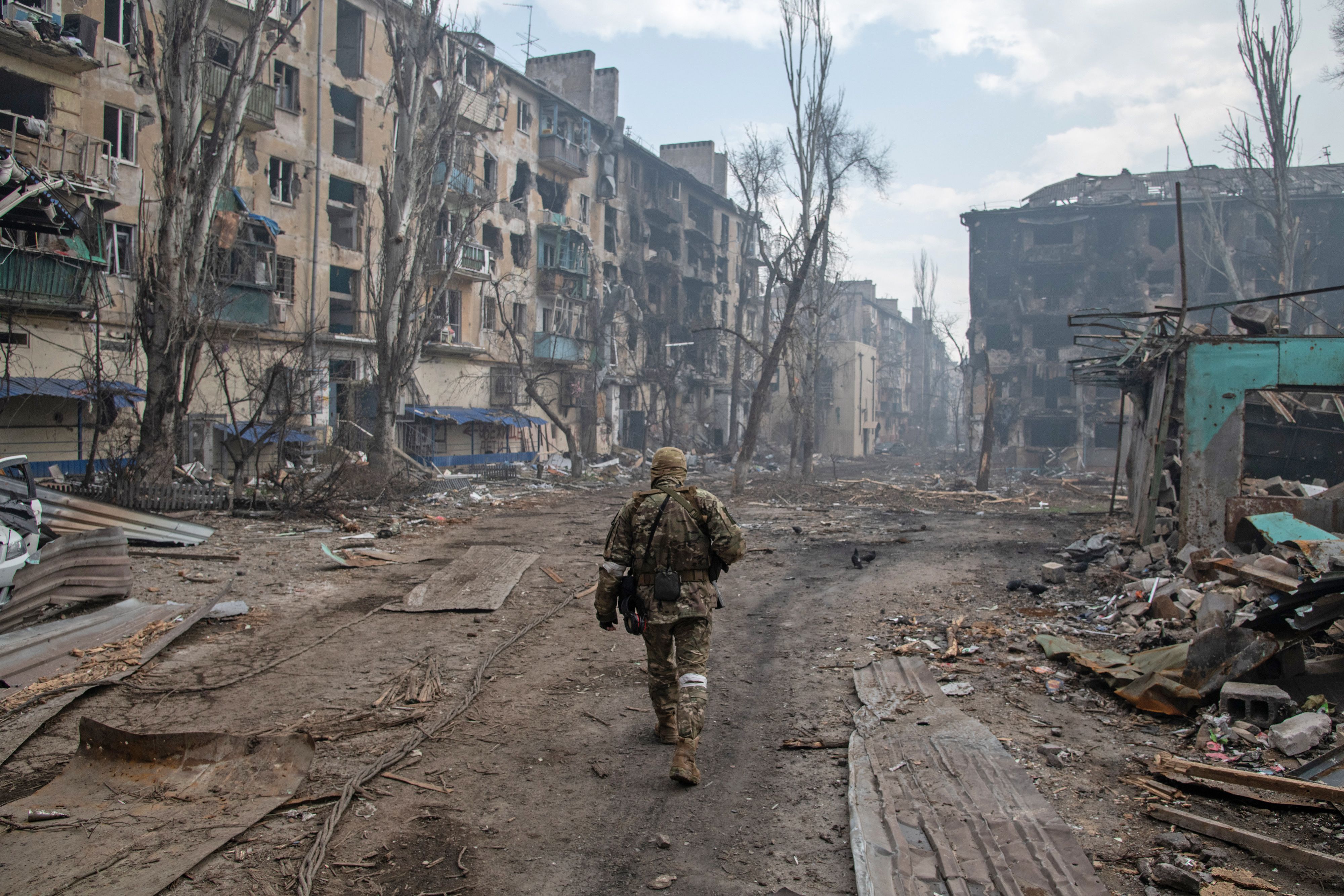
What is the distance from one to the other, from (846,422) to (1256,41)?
106 ft

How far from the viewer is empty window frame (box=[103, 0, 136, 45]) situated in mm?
20766

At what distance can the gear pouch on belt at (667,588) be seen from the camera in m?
4.73

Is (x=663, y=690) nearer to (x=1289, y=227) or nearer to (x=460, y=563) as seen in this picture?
(x=460, y=563)

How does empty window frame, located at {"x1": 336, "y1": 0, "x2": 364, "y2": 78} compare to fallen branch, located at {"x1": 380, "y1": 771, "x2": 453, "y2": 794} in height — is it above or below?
above

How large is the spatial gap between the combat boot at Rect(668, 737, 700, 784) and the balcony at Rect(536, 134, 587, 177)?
35364 millimetres

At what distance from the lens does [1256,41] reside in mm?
26406

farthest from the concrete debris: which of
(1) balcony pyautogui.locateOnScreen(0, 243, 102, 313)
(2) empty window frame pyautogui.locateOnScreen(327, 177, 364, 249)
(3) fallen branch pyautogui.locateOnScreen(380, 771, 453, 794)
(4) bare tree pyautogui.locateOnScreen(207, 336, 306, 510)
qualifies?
(2) empty window frame pyautogui.locateOnScreen(327, 177, 364, 249)

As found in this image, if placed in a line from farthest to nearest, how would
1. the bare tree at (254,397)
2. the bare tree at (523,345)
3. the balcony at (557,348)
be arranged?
the balcony at (557,348) < the bare tree at (523,345) < the bare tree at (254,397)

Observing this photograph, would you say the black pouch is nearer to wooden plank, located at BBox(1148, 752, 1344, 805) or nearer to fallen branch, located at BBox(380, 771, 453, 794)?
fallen branch, located at BBox(380, 771, 453, 794)

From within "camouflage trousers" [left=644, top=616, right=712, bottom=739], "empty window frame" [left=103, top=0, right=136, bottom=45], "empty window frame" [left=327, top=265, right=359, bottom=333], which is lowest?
"camouflage trousers" [left=644, top=616, right=712, bottom=739]

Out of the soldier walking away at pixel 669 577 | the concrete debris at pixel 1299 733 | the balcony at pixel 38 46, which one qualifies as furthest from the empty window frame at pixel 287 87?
the concrete debris at pixel 1299 733

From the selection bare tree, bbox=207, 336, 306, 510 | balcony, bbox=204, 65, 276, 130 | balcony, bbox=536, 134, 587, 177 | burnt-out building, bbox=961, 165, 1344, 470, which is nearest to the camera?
bare tree, bbox=207, 336, 306, 510

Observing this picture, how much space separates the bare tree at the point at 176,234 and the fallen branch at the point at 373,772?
407 inches

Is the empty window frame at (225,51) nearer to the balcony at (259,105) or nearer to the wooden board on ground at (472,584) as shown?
the balcony at (259,105)
